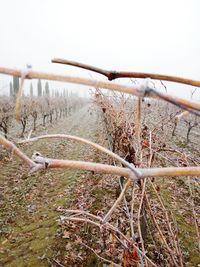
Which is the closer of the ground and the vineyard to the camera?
the vineyard

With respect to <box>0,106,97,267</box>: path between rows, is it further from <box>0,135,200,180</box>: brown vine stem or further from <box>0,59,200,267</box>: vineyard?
<box>0,135,200,180</box>: brown vine stem

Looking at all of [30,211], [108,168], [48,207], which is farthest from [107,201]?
[108,168]

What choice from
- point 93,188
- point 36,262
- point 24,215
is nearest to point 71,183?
point 93,188

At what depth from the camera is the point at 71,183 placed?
10141mm

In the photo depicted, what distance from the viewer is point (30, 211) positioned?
8016mm

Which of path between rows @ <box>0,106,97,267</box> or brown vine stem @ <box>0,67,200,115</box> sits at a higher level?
brown vine stem @ <box>0,67,200,115</box>

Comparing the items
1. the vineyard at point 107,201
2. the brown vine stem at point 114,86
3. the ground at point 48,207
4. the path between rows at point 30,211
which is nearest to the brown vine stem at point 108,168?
the vineyard at point 107,201

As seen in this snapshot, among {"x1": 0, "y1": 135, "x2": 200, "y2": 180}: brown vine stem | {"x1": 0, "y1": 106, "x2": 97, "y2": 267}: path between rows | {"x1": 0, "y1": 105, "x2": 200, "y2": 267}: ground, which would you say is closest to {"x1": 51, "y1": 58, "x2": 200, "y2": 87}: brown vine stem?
{"x1": 0, "y1": 135, "x2": 200, "y2": 180}: brown vine stem

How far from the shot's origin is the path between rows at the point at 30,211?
5906mm

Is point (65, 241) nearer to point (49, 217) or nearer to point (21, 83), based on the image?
point (49, 217)

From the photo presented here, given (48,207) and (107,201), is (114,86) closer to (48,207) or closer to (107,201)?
(107,201)

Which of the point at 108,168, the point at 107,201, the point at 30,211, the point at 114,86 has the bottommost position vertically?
the point at 30,211

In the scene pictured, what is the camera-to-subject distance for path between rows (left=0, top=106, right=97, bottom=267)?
19.4ft

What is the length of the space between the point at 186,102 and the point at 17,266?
5706 mm
